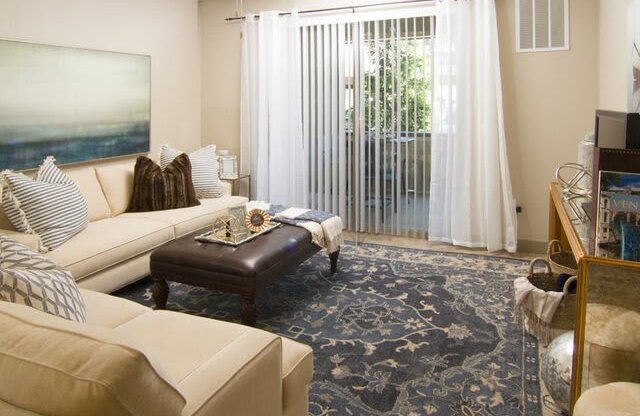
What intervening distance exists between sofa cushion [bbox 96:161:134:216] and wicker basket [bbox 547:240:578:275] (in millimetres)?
3213

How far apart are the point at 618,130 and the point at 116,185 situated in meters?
3.55

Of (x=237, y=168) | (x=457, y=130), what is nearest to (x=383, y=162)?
(x=457, y=130)

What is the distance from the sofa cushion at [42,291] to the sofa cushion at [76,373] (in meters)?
0.49

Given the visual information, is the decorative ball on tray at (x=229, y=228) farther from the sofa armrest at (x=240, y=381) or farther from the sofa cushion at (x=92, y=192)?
the sofa armrest at (x=240, y=381)

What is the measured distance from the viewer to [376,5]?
15.8 ft

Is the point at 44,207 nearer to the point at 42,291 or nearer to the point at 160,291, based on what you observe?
the point at 160,291

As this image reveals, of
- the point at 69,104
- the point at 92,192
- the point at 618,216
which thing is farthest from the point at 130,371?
the point at 69,104

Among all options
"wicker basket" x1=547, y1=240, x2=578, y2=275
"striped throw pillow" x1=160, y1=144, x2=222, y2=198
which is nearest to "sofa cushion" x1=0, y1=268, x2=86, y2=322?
"wicker basket" x1=547, y1=240, x2=578, y2=275

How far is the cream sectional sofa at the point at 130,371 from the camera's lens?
3.10 ft

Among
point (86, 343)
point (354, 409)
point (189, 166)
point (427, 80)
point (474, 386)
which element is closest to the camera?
point (86, 343)

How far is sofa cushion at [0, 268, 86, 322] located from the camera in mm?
1513

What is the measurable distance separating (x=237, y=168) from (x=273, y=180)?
0.50 meters

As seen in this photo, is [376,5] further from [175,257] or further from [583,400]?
[583,400]

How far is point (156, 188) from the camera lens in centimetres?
415
